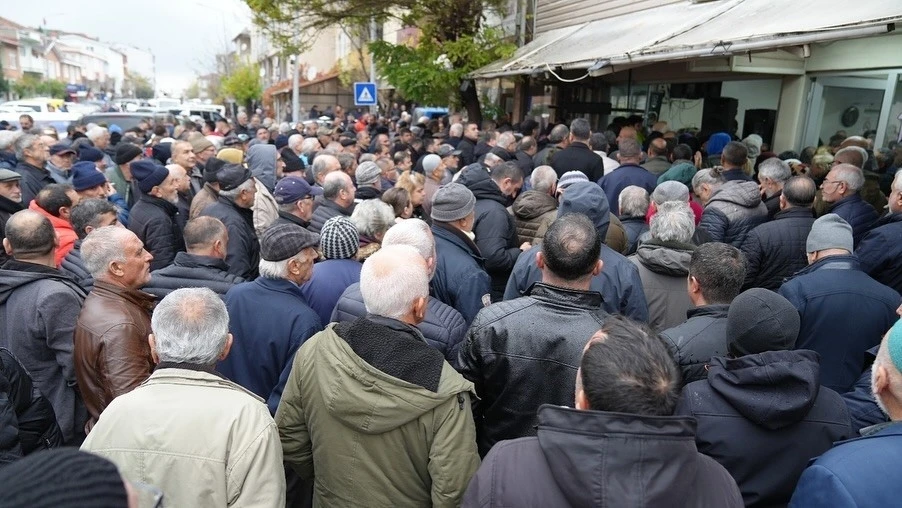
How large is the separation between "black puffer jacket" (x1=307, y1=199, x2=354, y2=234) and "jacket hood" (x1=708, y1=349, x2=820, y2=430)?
144 inches

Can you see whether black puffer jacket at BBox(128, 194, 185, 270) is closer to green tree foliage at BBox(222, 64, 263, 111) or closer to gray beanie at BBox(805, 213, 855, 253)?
gray beanie at BBox(805, 213, 855, 253)

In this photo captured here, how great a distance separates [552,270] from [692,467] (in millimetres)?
1388

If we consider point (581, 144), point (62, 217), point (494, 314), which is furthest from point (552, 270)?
point (581, 144)

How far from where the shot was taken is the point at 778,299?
7.80 ft

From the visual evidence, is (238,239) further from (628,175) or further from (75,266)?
(628,175)

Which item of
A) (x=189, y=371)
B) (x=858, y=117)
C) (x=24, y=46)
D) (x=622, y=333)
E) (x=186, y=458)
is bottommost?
(x=186, y=458)

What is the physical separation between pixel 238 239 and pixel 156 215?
0.83m

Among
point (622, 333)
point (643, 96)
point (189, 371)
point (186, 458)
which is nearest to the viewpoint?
point (622, 333)

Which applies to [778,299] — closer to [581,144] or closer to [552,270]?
[552,270]

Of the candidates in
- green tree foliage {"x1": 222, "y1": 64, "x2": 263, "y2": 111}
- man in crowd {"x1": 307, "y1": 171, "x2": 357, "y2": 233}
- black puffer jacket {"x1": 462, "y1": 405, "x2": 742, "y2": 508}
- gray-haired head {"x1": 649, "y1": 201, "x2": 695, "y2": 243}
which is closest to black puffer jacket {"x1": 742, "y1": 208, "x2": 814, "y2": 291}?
gray-haired head {"x1": 649, "y1": 201, "x2": 695, "y2": 243}

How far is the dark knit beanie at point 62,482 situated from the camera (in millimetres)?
1062

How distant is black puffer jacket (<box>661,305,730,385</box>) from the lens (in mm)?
2762

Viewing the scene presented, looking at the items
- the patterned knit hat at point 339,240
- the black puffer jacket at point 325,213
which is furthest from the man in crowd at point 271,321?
the black puffer jacket at point 325,213

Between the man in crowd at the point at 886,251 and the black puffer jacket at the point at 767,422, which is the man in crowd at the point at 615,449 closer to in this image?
the black puffer jacket at the point at 767,422
